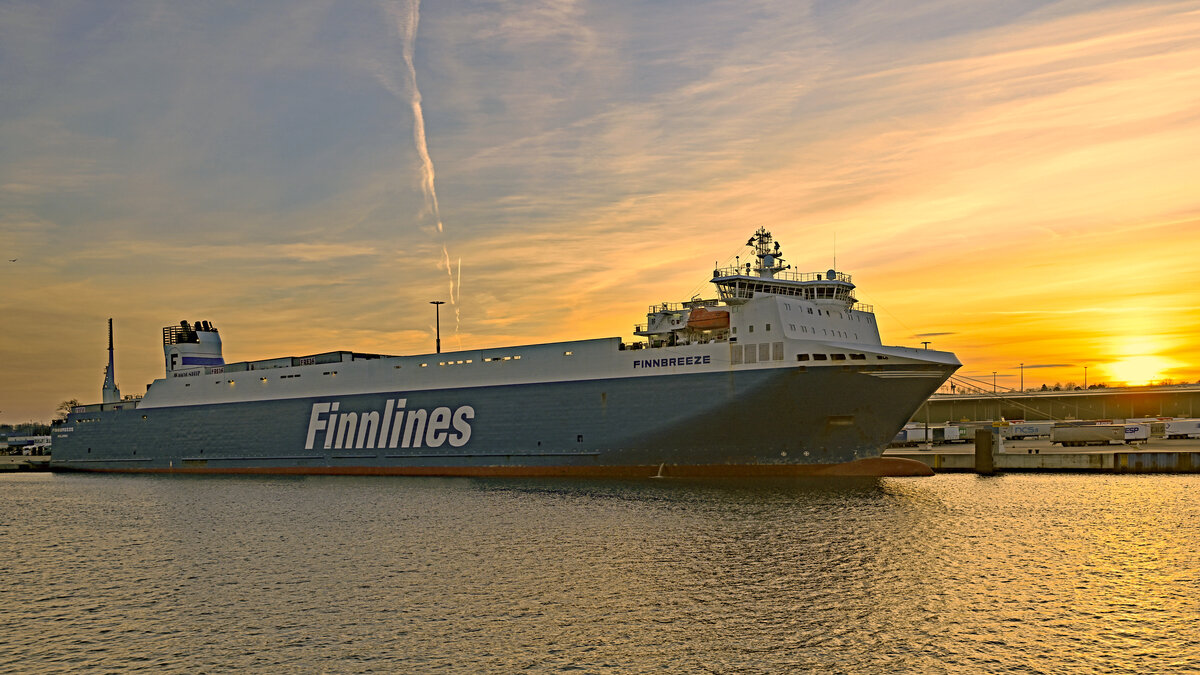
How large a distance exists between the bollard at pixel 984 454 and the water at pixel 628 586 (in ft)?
29.9

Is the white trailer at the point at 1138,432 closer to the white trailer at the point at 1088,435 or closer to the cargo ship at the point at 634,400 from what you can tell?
the white trailer at the point at 1088,435

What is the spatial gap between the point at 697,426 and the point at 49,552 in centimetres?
2659

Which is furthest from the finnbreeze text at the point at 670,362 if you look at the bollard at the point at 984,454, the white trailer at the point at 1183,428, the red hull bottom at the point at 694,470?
the white trailer at the point at 1183,428

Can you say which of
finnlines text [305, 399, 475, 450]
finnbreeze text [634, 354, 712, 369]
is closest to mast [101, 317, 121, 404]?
finnlines text [305, 399, 475, 450]

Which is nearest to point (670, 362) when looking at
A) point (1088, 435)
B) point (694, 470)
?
point (694, 470)

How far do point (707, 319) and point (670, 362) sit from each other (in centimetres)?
293

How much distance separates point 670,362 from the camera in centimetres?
4125

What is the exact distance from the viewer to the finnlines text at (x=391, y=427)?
159 feet

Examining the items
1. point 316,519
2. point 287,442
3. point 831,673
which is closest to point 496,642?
point 831,673

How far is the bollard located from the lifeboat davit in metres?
16.1

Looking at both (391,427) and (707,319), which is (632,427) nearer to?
(707,319)

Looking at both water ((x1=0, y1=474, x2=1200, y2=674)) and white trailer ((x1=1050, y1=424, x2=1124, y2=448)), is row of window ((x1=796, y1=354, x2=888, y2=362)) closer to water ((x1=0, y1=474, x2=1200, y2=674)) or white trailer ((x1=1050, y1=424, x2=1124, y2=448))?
water ((x1=0, y1=474, x2=1200, y2=674))

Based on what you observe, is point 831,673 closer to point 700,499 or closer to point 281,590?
point 281,590

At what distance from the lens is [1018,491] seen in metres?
37.1
